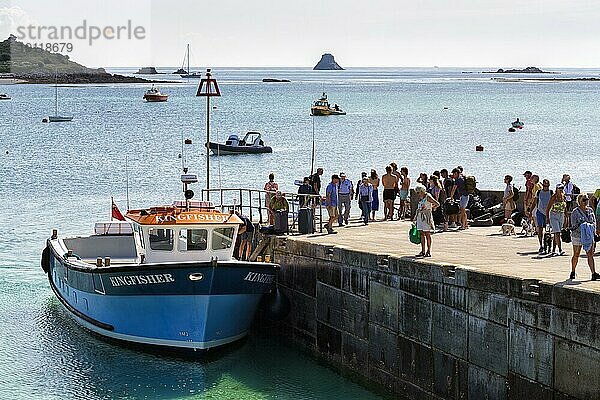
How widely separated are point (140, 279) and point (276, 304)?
9.69 feet

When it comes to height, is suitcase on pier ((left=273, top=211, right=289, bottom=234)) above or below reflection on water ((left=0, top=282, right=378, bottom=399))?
above

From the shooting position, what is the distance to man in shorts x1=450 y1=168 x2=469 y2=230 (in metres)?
26.3

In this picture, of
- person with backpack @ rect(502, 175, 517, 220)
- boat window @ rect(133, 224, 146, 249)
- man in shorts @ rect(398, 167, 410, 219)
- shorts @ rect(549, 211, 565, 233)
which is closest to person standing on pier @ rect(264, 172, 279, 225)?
boat window @ rect(133, 224, 146, 249)

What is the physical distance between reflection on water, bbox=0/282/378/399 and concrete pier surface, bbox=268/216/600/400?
636 mm

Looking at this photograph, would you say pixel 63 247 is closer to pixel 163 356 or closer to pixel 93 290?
pixel 93 290

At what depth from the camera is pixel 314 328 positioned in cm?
2303

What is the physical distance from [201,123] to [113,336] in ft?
282

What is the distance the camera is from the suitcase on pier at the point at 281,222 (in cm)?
2492

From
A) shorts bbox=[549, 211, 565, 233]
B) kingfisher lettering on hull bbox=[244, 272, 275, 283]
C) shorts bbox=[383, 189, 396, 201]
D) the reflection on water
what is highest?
shorts bbox=[549, 211, 565, 233]

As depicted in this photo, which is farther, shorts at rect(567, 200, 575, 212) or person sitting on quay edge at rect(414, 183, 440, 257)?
shorts at rect(567, 200, 575, 212)

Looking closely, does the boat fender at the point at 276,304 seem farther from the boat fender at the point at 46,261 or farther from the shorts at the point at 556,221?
the boat fender at the point at 46,261

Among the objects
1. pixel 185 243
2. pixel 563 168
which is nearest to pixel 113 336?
pixel 185 243

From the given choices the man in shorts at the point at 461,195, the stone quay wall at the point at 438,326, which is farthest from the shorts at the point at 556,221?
the man in shorts at the point at 461,195

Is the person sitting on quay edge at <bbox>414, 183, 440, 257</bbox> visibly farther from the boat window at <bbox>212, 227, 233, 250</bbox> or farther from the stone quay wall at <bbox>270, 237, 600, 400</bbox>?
the boat window at <bbox>212, 227, 233, 250</bbox>
